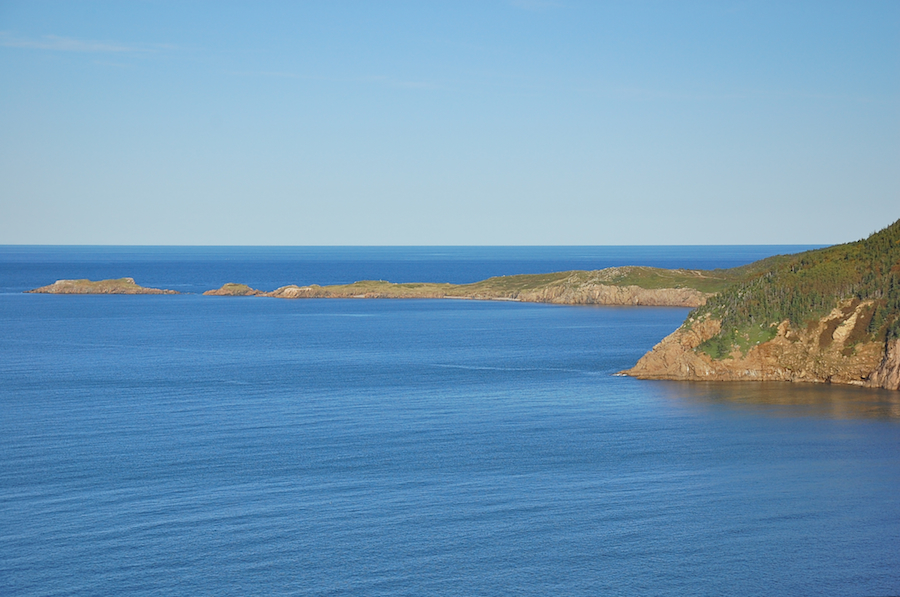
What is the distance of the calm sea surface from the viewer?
42469 mm

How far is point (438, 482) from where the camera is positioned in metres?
56.4

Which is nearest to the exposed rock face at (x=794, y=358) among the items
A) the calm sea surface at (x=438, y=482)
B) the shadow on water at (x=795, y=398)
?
the shadow on water at (x=795, y=398)

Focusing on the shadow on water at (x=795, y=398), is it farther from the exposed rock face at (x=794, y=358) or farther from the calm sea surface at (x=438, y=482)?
the exposed rock face at (x=794, y=358)

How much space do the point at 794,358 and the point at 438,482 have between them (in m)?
49.8

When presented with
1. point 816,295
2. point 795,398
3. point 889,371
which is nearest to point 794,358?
point 816,295

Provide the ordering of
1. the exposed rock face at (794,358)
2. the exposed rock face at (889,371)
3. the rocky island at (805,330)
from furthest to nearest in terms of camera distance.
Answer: the rocky island at (805,330)
the exposed rock face at (794,358)
the exposed rock face at (889,371)

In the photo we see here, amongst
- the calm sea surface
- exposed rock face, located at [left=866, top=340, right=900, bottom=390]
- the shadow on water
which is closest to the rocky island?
exposed rock face, located at [left=866, top=340, right=900, bottom=390]

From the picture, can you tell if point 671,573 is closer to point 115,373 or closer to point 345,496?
point 345,496

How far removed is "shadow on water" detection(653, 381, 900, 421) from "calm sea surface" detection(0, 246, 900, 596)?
1.45ft

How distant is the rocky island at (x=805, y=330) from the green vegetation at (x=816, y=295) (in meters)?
0.10

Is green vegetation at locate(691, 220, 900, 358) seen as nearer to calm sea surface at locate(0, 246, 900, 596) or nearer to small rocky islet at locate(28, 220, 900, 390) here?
small rocky islet at locate(28, 220, 900, 390)

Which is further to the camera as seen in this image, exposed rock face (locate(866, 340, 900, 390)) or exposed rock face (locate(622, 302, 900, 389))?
exposed rock face (locate(622, 302, 900, 389))

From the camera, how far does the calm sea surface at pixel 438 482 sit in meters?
42.5

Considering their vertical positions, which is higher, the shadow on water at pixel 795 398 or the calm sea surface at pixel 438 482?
the shadow on water at pixel 795 398
